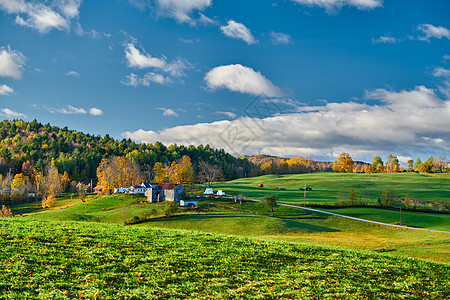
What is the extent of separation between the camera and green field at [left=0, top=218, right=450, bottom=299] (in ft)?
45.2

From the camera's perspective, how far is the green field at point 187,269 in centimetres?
1377

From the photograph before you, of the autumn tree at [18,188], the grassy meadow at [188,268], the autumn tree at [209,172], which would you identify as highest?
the autumn tree at [209,172]

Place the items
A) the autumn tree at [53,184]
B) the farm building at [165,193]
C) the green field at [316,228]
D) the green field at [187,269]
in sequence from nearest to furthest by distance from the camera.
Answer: the green field at [187,269] < the green field at [316,228] < the farm building at [165,193] < the autumn tree at [53,184]

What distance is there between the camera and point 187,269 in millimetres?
17031

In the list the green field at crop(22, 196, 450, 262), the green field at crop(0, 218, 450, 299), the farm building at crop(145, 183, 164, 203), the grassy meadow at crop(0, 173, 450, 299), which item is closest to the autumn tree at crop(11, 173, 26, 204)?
the farm building at crop(145, 183, 164, 203)

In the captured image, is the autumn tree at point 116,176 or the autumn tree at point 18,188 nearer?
the autumn tree at point 116,176

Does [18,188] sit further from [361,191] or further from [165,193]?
[361,191]

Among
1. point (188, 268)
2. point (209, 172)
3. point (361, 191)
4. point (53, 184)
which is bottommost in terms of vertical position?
point (53, 184)

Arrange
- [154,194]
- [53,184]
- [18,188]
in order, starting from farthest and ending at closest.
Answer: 1. [18,188]
2. [53,184]
3. [154,194]

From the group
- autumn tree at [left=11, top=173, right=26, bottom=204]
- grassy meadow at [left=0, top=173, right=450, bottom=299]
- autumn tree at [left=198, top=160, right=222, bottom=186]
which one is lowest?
autumn tree at [left=11, top=173, right=26, bottom=204]

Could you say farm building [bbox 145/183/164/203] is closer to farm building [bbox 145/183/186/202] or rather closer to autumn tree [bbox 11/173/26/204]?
farm building [bbox 145/183/186/202]

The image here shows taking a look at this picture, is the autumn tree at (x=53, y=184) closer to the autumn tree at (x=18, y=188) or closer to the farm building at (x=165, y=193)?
the autumn tree at (x=18, y=188)

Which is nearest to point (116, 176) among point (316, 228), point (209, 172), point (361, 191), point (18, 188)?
point (18, 188)

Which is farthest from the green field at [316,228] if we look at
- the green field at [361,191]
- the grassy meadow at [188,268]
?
the green field at [361,191]
